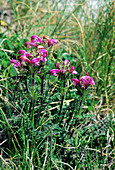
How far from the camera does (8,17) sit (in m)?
3.73

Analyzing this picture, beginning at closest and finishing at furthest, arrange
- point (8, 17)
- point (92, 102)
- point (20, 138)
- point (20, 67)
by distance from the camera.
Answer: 1. point (20, 67)
2. point (20, 138)
3. point (92, 102)
4. point (8, 17)

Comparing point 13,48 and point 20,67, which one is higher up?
point 13,48

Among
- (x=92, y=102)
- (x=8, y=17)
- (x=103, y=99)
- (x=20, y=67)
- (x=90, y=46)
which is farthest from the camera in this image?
(x=8, y=17)

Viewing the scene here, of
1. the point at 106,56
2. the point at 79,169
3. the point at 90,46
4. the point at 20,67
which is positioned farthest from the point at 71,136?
the point at 90,46

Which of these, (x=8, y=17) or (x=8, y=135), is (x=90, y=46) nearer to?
(x=8, y=135)

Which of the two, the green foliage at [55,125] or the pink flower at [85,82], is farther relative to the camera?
the green foliage at [55,125]

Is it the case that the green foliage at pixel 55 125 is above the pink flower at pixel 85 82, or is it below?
below

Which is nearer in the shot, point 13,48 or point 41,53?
point 41,53

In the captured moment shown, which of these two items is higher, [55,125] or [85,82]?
[85,82]

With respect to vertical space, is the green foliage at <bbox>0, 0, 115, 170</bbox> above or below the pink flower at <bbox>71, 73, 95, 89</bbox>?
below

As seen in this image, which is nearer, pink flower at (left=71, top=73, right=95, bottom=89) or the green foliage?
pink flower at (left=71, top=73, right=95, bottom=89)

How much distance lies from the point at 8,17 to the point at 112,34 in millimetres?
2265

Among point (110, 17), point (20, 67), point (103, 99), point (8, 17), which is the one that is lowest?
point (103, 99)

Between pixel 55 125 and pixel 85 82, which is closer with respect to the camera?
pixel 85 82
